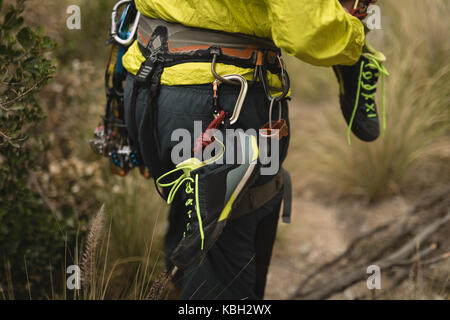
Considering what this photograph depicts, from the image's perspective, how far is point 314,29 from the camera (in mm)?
1034

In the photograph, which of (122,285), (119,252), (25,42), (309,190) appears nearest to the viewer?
(25,42)

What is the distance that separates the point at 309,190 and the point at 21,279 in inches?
91.3

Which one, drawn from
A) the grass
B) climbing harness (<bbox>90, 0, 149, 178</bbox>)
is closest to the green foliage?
climbing harness (<bbox>90, 0, 149, 178</bbox>)

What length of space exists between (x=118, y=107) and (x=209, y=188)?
71 cm

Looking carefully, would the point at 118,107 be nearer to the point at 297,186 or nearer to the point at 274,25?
the point at 274,25

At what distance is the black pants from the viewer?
49.5 inches

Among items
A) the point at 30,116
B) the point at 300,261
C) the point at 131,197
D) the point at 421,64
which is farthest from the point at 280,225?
the point at 30,116

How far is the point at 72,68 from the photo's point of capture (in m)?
3.04

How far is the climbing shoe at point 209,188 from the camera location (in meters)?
1.13

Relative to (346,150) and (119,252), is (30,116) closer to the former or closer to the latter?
(119,252)

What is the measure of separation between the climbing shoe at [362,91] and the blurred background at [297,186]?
73cm

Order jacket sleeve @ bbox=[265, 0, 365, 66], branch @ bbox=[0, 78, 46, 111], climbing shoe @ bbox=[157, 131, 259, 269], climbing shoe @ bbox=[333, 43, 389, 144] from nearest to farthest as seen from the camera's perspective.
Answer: jacket sleeve @ bbox=[265, 0, 365, 66] < climbing shoe @ bbox=[157, 131, 259, 269] < branch @ bbox=[0, 78, 46, 111] < climbing shoe @ bbox=[333, 43, 389, 144]

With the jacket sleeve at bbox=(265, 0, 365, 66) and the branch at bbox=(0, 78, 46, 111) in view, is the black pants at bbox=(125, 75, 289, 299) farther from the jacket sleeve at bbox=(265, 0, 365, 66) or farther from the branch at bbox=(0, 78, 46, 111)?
the branch at bbox=(0, 78, 46, 111)

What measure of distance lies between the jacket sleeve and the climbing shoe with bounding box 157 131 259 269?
281 mm
